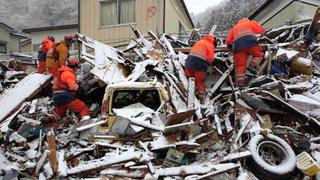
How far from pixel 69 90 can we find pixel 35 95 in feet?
4.03

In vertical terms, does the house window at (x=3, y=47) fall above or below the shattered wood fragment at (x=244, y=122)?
above

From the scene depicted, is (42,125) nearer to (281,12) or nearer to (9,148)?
(9,148)

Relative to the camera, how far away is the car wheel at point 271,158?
16.7 ft

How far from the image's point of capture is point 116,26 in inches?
557

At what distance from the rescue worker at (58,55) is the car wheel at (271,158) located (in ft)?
16.7

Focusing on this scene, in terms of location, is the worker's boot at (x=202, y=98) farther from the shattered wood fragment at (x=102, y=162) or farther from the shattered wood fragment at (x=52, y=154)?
the shattered wood fragment at (x=52, y=154)

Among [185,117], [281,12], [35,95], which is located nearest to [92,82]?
[35,95]

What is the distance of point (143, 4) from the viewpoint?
13.7 meters

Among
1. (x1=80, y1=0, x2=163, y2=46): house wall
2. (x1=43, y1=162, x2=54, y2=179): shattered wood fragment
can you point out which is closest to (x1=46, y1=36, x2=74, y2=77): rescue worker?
(x1=43, y1=162, x2=54, y2=179): shattered wood fragment

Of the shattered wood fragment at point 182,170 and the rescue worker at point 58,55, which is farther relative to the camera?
the rescue worker at point 58,55

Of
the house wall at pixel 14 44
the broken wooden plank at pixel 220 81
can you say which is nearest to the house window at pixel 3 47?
the house wall at pixel 14 44

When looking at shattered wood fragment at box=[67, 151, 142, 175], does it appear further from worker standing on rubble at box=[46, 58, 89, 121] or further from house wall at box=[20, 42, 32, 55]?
house wall at box=[20, 42, 32, 55]

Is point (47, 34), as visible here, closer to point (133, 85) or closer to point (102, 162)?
point (133, 85)

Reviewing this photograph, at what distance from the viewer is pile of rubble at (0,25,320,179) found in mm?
5160
